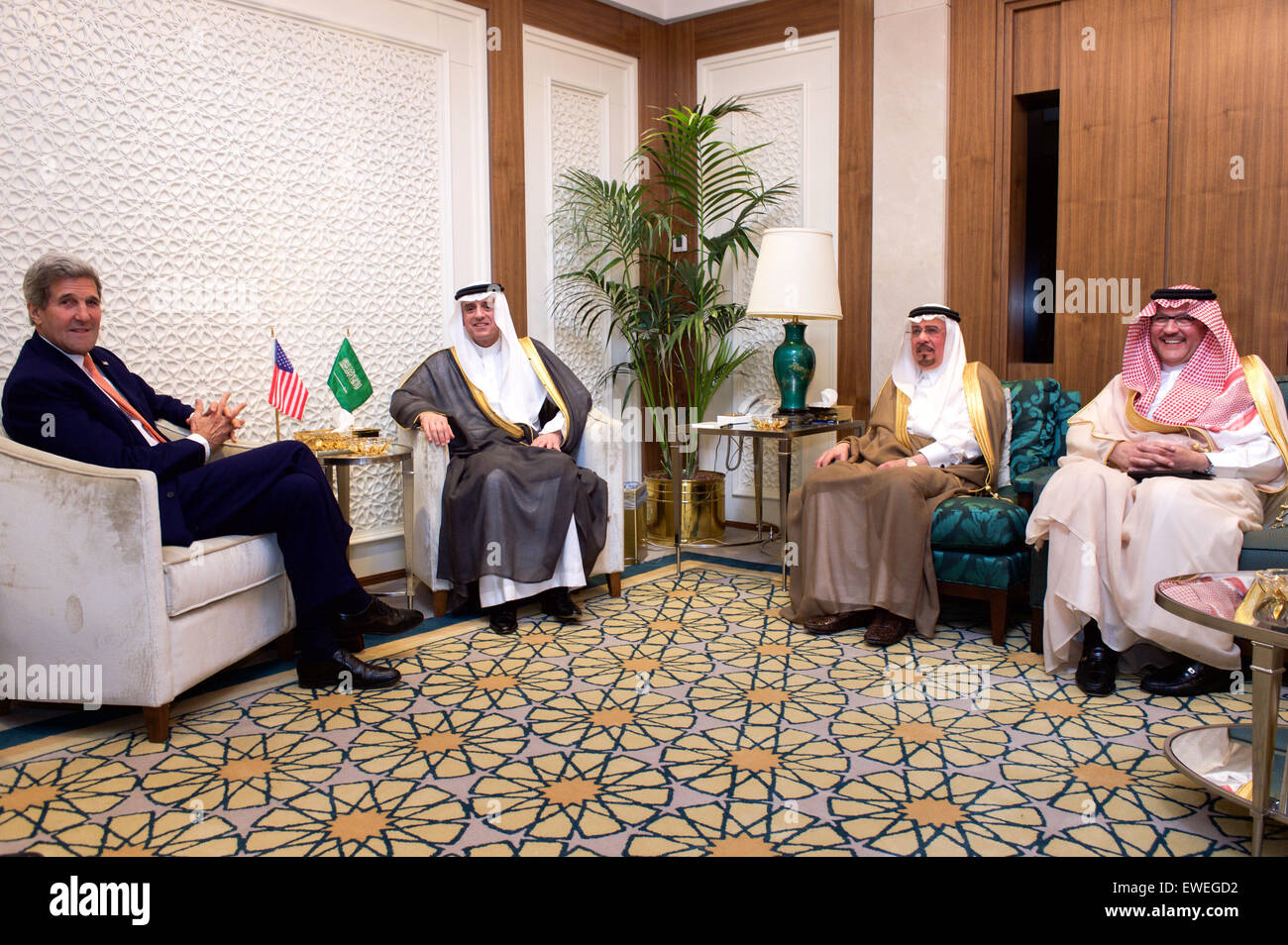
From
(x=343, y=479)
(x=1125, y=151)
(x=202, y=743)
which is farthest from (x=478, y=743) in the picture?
(x=1125, y=151)

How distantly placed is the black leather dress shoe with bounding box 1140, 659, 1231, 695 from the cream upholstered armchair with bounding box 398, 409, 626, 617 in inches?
81.3

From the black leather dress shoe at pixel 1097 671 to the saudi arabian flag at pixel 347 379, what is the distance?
2.75m

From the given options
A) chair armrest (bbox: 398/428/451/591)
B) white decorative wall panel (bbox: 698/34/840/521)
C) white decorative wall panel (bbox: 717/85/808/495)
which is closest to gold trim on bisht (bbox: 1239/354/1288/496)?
white decorative wall panel (bbox: 698/34/840/521)

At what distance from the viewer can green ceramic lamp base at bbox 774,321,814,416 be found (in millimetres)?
4930

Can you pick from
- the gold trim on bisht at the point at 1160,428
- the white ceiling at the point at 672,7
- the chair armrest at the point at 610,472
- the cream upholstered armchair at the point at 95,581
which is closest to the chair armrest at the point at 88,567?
the cream upholstered armchair at the point at 95,581

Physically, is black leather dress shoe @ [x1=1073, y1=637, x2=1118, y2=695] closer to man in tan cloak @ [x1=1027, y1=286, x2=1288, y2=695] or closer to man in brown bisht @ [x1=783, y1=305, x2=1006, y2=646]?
man in tan cloak @ [x1=1027, y1=286, x2=1288, y2=695]

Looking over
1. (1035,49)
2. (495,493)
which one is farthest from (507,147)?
(1035,49)

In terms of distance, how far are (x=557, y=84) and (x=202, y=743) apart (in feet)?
12.5

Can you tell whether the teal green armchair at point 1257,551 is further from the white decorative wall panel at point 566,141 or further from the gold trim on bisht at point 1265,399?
the white decorative wall panel at point 566,141

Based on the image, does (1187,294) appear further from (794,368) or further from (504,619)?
(504,619)

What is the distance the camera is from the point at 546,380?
14.8 feet

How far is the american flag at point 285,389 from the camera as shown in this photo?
12.5 ft

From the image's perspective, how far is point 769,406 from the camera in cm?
575

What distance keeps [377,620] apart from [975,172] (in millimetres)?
3353
